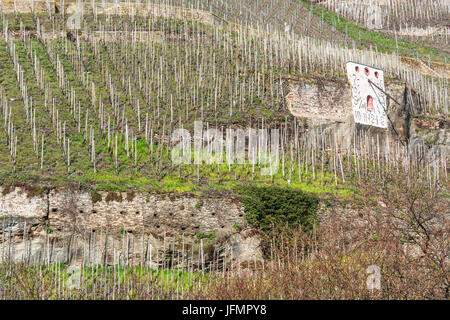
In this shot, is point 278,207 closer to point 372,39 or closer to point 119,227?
point 119,227

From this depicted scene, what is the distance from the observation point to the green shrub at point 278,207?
25.1 metres

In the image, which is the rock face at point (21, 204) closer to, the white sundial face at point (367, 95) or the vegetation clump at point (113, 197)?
the vegetation clump at point (113, 197)

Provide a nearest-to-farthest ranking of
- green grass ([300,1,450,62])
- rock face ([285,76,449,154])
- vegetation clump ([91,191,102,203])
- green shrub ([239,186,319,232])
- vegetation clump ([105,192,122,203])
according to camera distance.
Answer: vegetation clump ([91,191,102,203]), vegetation clump ([105,192,122,203]), green shrub ([239,186,319,232]), rock face ([285,76,449,154]), green grass ([300,1,450,62])

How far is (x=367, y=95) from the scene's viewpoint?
36.4m

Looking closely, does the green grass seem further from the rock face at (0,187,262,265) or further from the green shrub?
the rock face at (0,187,262,265)

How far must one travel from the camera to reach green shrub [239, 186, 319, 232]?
25.1 meters

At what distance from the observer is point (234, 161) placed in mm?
29000

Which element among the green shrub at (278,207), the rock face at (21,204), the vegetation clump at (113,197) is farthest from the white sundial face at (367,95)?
the rock face at (21,204)

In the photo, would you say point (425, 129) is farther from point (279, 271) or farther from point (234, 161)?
point (279, 271)

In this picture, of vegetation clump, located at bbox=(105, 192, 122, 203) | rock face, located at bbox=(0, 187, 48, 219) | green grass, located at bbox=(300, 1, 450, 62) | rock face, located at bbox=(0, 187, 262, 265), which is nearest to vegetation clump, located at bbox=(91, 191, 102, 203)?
rock face, located at bbox=(0, 187, 262, 265)

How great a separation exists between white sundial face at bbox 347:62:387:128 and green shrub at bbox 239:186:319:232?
11.2m

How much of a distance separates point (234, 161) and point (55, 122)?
9.47m

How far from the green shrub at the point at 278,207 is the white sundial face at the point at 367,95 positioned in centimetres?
1118
